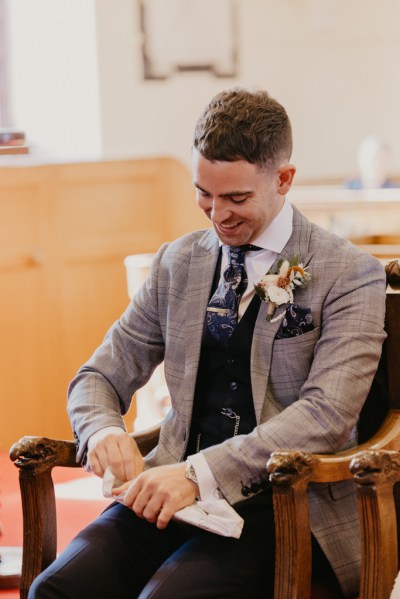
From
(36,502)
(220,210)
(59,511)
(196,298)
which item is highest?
(220,210)

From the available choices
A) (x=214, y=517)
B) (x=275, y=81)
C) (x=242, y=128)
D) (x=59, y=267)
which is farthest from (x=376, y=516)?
(x=275, y=81)

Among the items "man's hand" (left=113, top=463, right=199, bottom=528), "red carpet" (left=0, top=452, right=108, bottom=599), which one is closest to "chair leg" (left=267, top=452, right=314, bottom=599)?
"man's hand" (left=113, top=463, right=199, bottom=528)

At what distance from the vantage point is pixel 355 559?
216 centimetres

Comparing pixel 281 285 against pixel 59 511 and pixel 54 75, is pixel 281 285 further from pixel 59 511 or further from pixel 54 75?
pixel 54 75

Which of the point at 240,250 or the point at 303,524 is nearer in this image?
the point at 303,524

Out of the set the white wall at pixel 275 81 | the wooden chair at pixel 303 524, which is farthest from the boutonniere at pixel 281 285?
the white wall at pixel 275 81

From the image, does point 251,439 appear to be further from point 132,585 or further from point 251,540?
point 132,585

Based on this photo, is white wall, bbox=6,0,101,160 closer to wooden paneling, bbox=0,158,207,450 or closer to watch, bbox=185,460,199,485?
wooden paneling, bbox=0,158,207,450

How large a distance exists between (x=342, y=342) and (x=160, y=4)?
20.5ft

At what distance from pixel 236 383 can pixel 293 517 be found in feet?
1.29

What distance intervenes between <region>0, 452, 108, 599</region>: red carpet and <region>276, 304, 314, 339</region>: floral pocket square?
5.77ft

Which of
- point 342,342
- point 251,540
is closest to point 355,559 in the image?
point 251,540

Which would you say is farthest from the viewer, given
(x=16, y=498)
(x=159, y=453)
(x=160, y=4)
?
(x=160, y=4)

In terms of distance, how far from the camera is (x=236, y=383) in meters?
2.25
